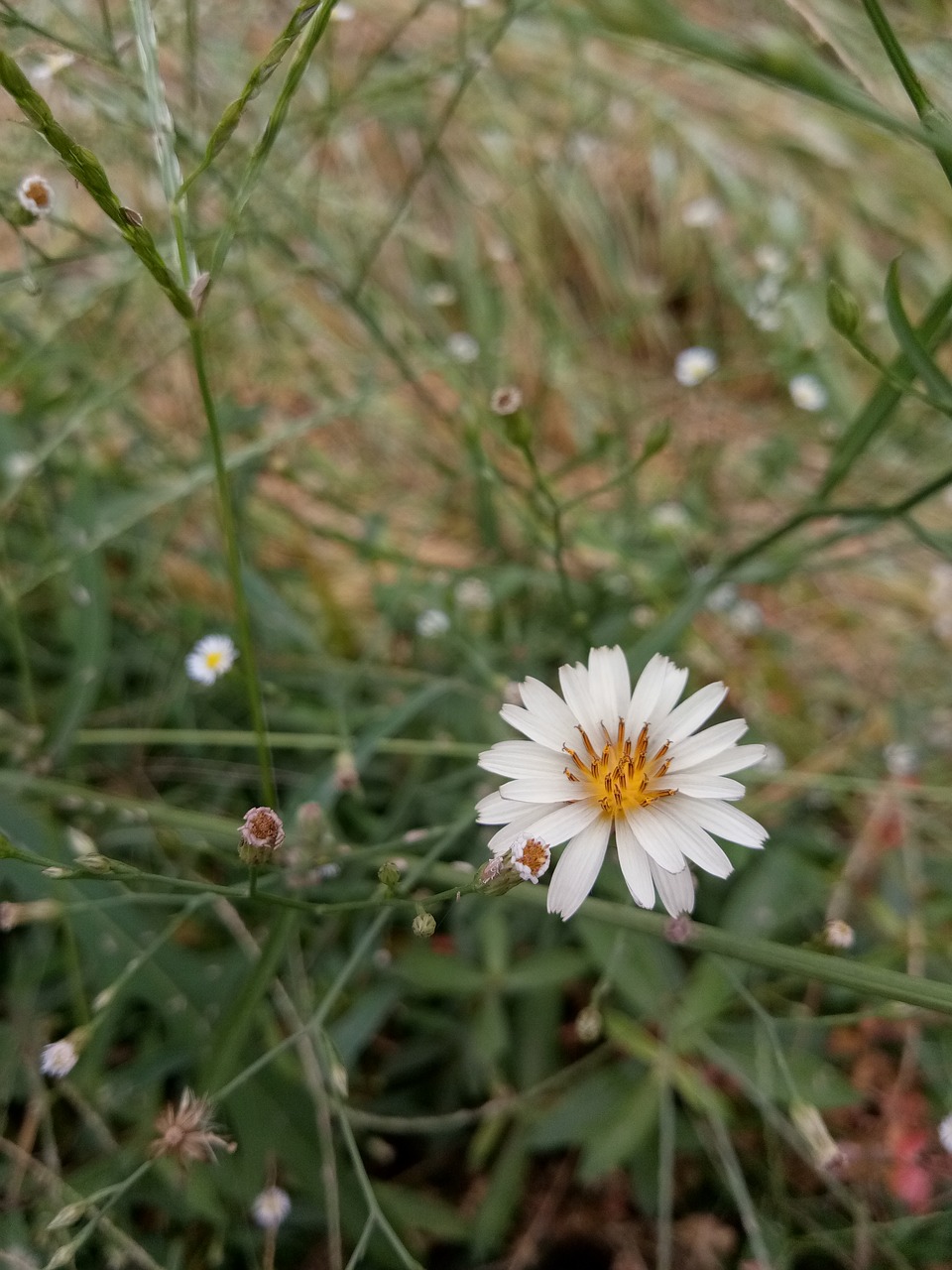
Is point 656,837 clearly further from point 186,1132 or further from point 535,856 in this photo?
point 186,1132

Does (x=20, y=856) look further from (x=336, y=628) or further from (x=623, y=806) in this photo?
(x=336, y=628)

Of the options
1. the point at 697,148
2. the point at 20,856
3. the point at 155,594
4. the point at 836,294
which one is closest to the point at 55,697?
the point at 155,594

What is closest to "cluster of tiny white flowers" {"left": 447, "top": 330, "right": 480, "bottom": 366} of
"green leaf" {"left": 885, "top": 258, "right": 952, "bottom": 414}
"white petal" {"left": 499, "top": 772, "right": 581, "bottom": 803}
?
"green leaf" {"left": 885, "top": 258, "right": 952, "bottom": 414}

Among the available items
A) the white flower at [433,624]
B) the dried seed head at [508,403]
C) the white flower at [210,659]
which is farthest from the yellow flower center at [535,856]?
the white flower at [433,624]

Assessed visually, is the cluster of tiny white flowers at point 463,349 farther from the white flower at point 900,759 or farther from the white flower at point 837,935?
the white flower at point 837,935

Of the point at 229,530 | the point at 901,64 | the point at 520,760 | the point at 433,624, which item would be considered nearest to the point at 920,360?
the point at 901,64
